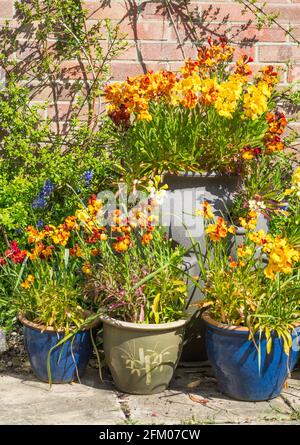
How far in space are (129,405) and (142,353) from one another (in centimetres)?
21

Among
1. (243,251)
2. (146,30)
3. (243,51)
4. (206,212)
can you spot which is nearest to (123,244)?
(206,212)

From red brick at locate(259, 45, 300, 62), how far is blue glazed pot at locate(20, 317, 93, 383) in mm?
2019

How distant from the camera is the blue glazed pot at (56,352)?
3.15 meters

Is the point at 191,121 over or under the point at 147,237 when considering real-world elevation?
over

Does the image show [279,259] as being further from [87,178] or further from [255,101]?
[87,178]

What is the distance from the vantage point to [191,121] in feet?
10.9

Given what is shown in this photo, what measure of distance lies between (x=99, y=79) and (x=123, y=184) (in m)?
0.93

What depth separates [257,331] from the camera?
294 centimetres

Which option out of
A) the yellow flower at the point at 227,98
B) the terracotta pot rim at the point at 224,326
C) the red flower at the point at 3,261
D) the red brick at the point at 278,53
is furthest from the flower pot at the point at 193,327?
the red brick at the point at 278,53

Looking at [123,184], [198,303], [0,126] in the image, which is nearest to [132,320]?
[198,303]

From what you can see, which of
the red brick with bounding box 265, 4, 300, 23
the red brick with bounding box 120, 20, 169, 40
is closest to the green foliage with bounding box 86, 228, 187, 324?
the red brick with bounding box 120, 20, 169, 40

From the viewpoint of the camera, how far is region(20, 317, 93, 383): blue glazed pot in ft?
10.3
